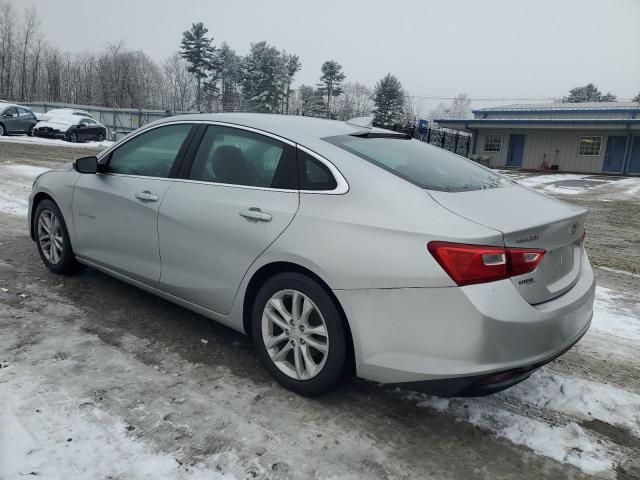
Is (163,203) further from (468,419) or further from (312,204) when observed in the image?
(468,419)

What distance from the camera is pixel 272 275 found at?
9.71 feet

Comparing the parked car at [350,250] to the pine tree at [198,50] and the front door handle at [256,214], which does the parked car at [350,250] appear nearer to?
the front door handle at [256,214]

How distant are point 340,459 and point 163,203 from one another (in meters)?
2.10

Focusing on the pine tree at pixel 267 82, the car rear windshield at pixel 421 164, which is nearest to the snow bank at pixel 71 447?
the car rear windshield at pixel 421 164

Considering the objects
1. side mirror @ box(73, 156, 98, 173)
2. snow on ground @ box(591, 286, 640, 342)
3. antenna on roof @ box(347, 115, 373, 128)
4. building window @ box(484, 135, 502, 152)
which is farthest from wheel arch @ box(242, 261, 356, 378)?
building window @ box(484, 135, 502, 152)

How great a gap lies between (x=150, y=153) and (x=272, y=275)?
1669 millimetres

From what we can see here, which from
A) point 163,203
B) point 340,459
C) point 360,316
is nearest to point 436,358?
point 360,316

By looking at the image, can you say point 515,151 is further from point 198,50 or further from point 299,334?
point 198,50

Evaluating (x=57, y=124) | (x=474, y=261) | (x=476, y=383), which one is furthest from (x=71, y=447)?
(x=57, y=124)

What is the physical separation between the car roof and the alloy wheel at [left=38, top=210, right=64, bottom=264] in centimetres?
171

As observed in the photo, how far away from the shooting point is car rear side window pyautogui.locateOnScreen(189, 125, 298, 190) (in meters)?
3.06

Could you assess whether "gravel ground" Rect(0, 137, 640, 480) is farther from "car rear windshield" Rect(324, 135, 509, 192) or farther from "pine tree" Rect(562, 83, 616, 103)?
"pine tree" Rect(562, 83, 616, 103)

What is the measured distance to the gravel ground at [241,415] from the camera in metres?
2.36

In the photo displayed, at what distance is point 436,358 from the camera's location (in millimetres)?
2391
